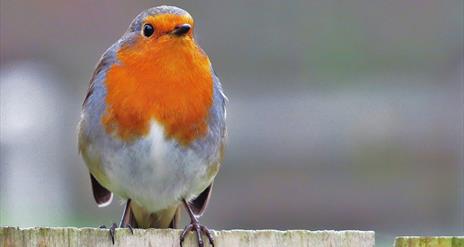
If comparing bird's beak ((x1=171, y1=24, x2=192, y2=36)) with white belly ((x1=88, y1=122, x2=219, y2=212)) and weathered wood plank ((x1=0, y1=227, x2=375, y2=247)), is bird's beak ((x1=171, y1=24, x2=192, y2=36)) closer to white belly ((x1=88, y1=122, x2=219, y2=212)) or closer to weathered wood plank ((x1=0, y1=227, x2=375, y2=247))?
white belly ((x1=88, y1=122, x2=219, y2=212))

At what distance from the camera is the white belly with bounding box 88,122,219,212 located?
4.80 metres

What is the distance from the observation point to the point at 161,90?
4648 mm

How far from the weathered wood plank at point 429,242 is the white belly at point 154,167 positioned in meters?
1.13

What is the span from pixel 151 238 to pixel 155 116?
2.37 feet

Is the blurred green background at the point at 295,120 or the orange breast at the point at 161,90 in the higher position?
the orange breast at the point at 161,90

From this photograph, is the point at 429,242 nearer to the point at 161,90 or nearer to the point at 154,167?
the point at 161,90

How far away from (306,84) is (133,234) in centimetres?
657

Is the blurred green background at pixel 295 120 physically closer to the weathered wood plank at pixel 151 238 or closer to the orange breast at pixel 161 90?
the orange breast at pixel 161 90

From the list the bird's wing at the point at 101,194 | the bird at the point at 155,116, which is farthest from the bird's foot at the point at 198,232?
the bird's wing at the point at 101,194

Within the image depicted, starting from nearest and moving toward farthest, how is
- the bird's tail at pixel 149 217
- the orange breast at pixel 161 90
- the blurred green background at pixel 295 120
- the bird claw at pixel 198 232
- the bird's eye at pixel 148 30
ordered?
the bird claw at pixel 198 232, the orange breast at pixel 161 90, the bird's eye at pixel 148 30, the bird's tail at pixel 149 217, the blurred green background at pixel 295 120

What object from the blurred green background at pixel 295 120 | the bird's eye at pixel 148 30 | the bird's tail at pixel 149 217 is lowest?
the blurred green background at pixel 295 120

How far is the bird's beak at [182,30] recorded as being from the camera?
4.68m

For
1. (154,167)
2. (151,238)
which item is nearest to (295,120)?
(154,167)

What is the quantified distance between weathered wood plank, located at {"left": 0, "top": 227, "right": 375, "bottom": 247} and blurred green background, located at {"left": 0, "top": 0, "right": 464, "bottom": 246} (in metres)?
4.18
